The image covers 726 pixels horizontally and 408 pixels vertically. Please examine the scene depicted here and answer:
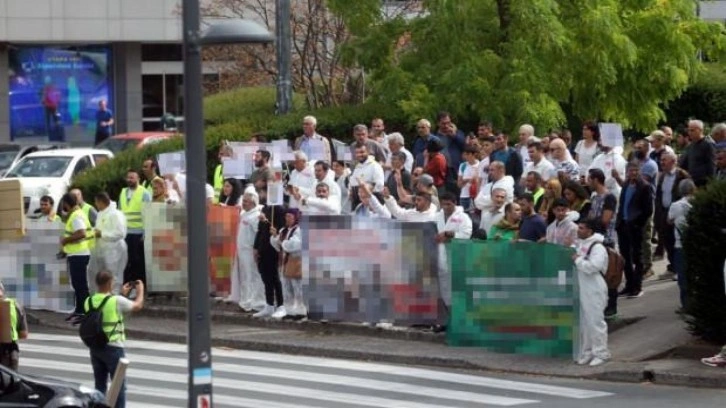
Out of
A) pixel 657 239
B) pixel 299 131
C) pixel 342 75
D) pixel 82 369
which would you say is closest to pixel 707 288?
pixel 657 239

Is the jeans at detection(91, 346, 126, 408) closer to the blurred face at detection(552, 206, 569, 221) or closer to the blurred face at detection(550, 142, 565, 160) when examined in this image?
the blurred face at detection(552, 206, 569, 221)

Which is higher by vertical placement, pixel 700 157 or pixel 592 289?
pixel 700 157

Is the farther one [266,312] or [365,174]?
[365,174]

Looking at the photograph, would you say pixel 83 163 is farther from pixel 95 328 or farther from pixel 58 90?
pixel 58 90

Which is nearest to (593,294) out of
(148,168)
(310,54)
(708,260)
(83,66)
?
(708,260)

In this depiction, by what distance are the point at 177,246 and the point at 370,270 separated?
3.98 meters

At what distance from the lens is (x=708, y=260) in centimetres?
1798

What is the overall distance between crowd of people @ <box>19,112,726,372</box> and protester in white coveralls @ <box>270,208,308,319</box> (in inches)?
0.7

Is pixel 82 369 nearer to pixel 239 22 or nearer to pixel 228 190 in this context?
pixel 228 190

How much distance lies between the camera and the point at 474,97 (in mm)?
26766

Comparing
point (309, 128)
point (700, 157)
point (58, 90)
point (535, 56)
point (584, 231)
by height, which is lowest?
point (584, 231)

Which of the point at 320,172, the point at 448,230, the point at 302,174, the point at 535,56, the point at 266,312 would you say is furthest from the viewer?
the point at 535,56

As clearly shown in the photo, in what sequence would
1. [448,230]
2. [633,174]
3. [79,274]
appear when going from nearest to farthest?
[448,230]
[633,174]
[79,274]

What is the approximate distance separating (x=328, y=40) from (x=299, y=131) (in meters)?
12.5
